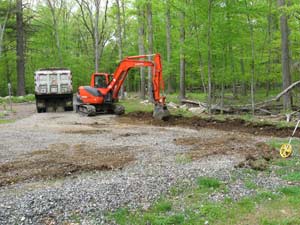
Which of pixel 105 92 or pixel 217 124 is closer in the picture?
pixel 217 124

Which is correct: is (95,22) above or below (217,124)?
above

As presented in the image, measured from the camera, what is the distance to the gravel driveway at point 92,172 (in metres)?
→ 4.49

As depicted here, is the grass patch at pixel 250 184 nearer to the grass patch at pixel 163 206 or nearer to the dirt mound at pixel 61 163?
the grass patch at pixel 163 206

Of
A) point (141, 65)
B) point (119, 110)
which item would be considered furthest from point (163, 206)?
point (119, 110)

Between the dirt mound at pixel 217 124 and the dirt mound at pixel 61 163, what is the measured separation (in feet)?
14.6

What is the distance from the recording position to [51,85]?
60.2ft

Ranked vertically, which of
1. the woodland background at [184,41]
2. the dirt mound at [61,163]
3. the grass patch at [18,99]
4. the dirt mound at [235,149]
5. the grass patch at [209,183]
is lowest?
the grass patch at [209,183]

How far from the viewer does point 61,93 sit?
18578 mm

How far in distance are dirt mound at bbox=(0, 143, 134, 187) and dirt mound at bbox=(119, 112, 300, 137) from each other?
4.46m

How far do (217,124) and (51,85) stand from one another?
9774mm

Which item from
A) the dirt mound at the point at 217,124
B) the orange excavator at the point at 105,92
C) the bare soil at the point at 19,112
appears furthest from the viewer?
the bare soil at the point at 19,112

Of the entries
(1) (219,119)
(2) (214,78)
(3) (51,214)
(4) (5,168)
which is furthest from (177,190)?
(2) (214,78)

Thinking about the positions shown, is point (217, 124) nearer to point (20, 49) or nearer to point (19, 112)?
point (19, 112)

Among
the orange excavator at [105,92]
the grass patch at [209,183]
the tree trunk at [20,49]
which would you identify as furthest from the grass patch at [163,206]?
the tree trunk at [20,49]
